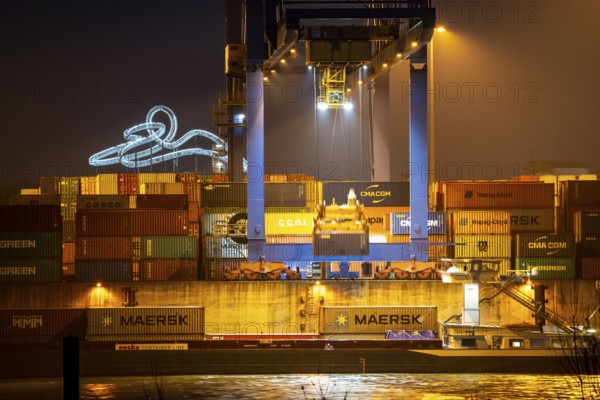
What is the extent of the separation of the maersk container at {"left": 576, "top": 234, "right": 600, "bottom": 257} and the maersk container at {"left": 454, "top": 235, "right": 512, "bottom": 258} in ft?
8.90

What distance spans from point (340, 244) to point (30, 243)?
11.6 metres

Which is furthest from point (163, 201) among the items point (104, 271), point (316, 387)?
point (316, 387)

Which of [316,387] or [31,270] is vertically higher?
[31,270]

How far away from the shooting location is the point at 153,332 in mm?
39438

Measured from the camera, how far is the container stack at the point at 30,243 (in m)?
41.2

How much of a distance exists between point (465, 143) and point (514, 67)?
4152 mm

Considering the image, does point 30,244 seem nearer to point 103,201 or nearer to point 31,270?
point 31,270

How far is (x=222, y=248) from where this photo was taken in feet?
144

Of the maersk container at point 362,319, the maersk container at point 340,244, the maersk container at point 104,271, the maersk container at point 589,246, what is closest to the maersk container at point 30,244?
the maersk container at point 104,271

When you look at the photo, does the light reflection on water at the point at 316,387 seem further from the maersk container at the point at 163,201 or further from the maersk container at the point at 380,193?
the maersk container at the point at 380,193

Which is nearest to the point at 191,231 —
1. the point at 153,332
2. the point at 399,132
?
the point at 153,332

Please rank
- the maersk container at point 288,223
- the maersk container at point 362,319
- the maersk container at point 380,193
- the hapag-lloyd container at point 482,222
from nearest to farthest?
the maersk container at point 362,319
the hapag-lloyd container at point 482,222
the maersk container at point 288,223
the maersk container at point 380,193

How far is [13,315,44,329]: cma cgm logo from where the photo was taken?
130 ft

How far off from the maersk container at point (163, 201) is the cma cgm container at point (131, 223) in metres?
1.36
